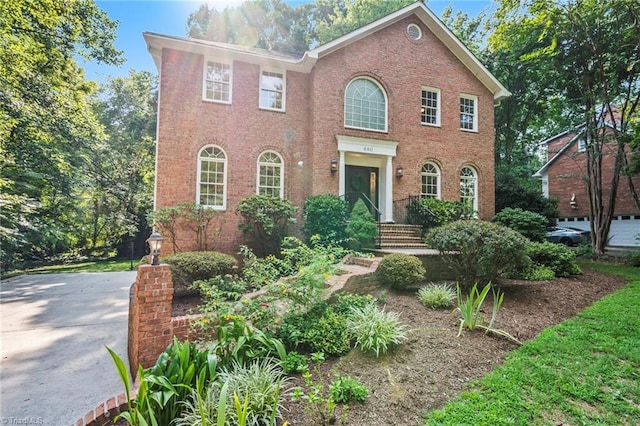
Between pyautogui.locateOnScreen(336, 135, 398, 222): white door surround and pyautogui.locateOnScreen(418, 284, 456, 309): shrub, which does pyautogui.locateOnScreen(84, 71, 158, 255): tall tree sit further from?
pyautogui.locateOnScreen(418, 284, 456, 309): shrub

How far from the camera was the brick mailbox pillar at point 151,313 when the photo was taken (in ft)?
11.3

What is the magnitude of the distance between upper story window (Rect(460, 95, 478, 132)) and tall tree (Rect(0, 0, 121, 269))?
1358 cm

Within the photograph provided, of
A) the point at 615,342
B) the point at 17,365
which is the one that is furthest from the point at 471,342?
the point at 17,365

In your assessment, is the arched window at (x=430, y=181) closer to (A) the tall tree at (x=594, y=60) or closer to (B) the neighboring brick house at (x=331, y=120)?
(B) the neighboring brick house at (x=331, y=120)

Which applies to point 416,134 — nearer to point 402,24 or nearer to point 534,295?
point 402,24

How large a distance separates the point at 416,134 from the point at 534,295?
7.25m

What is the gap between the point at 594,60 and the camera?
37.6 ft

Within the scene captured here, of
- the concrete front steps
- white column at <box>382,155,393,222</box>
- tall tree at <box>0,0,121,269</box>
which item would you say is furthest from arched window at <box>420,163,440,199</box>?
tall tree at <box>0,0,121,269</box>

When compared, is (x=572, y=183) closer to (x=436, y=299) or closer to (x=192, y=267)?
(x=436, y=299)

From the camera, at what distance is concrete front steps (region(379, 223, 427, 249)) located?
9.44m

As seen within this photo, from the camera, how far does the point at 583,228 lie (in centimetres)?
1822

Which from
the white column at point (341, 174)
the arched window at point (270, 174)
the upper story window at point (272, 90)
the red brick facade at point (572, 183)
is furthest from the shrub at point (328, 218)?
the red brick facade at point (572, 183)

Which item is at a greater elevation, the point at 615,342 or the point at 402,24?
the point at 402,24

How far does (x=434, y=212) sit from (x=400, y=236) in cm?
165
